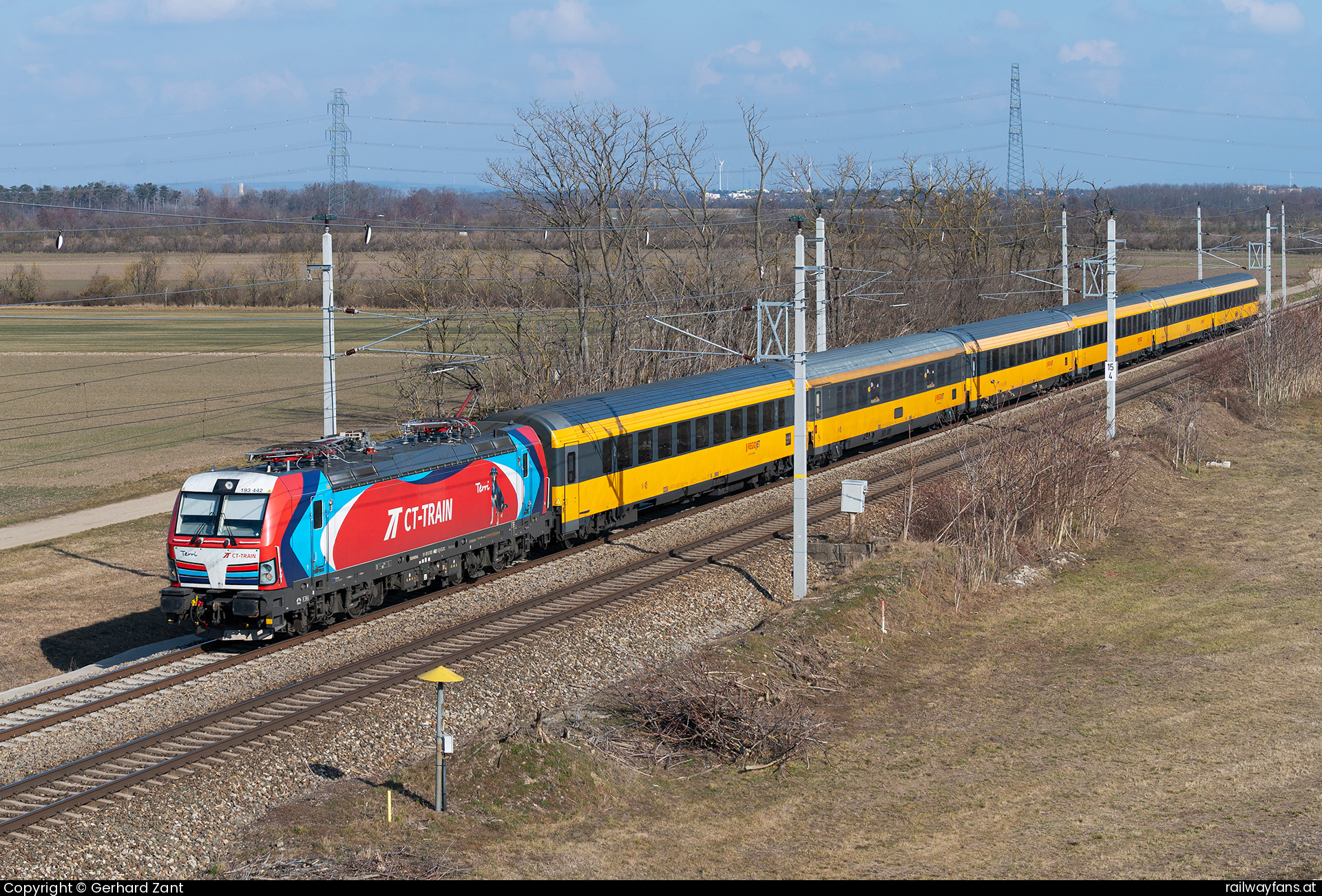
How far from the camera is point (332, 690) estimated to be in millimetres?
18234

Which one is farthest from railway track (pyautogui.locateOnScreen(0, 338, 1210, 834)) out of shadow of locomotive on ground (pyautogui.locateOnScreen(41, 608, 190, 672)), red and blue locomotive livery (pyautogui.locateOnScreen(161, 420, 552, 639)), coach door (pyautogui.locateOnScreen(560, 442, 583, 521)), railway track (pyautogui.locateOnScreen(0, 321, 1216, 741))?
shadow of locomotive on ground (pyautogui.locateOnScreen(41, 608, 190, 672))

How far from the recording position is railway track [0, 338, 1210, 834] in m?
14.5

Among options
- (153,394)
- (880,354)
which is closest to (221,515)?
(880,354)

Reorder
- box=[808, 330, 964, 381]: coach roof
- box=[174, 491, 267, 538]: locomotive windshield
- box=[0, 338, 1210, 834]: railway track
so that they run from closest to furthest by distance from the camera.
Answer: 1. box=[0, 338, 1210, 834]: railway track
2. box=[174, 491, 267, 538]: locomotive windshield
3. box=[808, 330, 964, 381]: coach roof

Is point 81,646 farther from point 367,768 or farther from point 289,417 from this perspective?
point 289,417

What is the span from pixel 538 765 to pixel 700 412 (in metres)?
16.1

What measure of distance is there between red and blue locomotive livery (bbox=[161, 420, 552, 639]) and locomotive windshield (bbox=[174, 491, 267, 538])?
2 centimetres

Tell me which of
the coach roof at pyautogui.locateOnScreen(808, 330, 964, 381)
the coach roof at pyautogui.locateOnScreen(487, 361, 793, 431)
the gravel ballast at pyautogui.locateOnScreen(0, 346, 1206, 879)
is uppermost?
the coach roof at pyautogui.locateOnScreen(808, 330, 964, 381)

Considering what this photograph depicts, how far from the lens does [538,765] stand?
1480cm

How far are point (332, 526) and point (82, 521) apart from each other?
1578cm

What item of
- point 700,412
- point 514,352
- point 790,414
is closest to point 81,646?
point 700,412

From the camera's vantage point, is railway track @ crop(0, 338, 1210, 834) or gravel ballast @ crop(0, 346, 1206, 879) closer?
gravel ballast @ crop(0, 346, 1206, 879)

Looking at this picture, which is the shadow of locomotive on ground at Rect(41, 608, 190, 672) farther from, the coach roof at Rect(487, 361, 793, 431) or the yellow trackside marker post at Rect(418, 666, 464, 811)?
the yellow trackside marker post at Rect(418, 666, 464, 811)

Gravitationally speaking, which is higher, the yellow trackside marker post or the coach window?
the coach window
